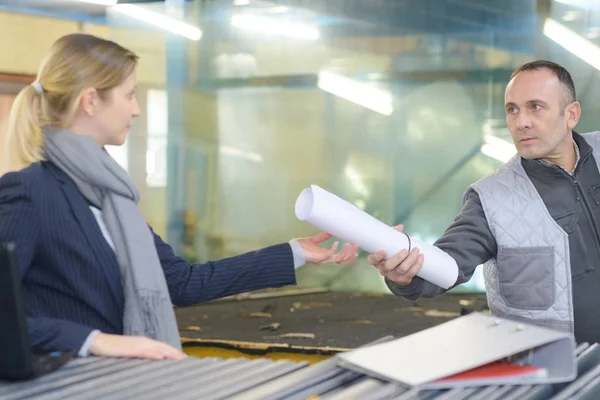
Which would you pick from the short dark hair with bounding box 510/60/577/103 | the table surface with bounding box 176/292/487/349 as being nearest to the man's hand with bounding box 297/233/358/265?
the short dark hair with bounding box 510/60/577/103

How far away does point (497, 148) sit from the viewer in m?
7.86

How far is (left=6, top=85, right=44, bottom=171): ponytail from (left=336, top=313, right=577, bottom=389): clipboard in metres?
1.10

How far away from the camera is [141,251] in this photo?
2232mm

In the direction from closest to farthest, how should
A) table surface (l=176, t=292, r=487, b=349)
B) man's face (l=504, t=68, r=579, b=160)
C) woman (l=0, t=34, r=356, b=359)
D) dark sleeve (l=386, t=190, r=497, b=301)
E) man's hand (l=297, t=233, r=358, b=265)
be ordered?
woman (l=0, t=34, r=356, b=359), man's hand (l=297, t=233, r=358, b=265), dark sleeve (l=386, t=190, r=497, b=301), man's face (l=504, t=68, r=579, b=160), table surface (l=176, t=292, r=487, b=349)

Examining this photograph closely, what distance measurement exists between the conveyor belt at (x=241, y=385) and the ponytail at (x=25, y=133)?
83cm

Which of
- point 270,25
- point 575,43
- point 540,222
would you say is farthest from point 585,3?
point 540,222

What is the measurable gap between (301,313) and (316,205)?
514 centimetres

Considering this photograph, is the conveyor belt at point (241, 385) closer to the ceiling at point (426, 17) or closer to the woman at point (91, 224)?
the woman at point (91, 224)

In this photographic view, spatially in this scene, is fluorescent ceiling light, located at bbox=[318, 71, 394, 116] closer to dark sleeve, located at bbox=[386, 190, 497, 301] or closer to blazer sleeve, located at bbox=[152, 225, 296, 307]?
dark sleeve, located at bbox=[386, 190, 497, 301]

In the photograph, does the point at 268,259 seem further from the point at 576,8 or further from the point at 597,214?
Result: the point at 576,8

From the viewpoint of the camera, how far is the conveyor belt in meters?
1.26

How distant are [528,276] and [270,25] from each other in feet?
→ 19.8

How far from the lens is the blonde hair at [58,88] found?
217 centimetres

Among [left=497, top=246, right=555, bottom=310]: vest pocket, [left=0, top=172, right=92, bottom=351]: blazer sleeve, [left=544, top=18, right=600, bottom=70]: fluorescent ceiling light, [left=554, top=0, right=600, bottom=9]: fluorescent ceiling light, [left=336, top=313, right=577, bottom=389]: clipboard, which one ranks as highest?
[left=554, top=0, right=600, bottom=9]: fluorescent ceiling light
